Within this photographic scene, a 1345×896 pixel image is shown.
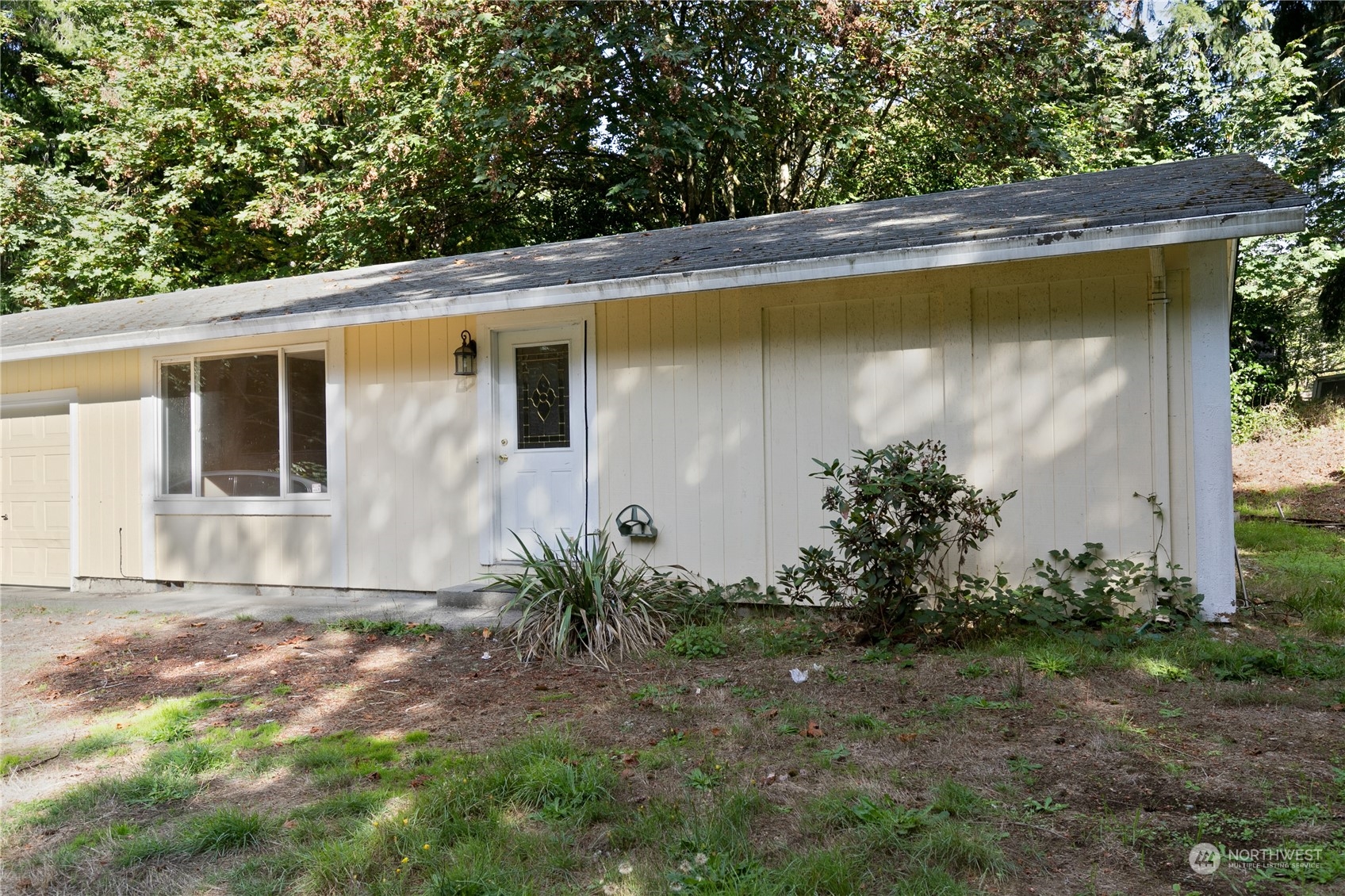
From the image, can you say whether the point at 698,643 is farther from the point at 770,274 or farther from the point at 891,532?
the point at 770,274

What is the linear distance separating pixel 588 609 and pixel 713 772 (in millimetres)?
2211

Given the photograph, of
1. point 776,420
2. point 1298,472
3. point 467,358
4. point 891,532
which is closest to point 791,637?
point 891,532

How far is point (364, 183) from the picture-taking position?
45.3 feet

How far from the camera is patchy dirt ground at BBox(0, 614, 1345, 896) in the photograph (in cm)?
286

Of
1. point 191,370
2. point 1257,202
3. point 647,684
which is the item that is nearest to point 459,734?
point 647,684

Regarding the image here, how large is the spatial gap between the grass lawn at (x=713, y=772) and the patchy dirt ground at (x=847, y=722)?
2cm

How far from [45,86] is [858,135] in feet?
47.7

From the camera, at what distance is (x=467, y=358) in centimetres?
720

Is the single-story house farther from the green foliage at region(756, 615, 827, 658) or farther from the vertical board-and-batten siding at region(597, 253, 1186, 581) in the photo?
the green foliage at region(756, 615, 827, 658)

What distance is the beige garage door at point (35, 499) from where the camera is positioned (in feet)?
29.7

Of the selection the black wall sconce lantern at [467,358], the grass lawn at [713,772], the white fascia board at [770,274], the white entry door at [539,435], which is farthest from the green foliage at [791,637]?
the black wall sconce lantern at [467,358]

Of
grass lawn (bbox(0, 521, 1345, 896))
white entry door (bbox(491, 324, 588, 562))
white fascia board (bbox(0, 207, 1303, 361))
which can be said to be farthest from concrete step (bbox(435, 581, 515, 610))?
white fascia board (bbox(0, 207, 1303, 361))

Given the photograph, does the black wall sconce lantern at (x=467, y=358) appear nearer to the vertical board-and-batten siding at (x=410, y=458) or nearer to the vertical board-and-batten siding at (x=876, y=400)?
the vertical board-and-batten siding at (x=410, y=458)

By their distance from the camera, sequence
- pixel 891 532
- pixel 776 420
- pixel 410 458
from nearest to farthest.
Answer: pixel 891 532 < pixel 776 420 < pixel 410 458
